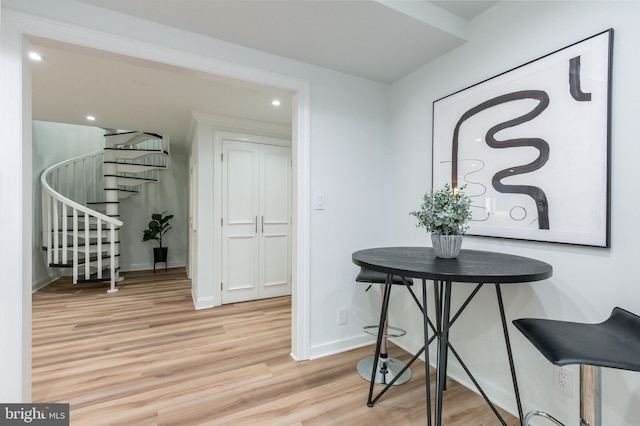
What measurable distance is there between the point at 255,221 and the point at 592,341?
323cm

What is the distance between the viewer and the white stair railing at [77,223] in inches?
152

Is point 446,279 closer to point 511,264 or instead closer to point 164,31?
point 511,264

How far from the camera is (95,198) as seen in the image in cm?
497

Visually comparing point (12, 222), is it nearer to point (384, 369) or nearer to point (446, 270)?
point (446, 270)

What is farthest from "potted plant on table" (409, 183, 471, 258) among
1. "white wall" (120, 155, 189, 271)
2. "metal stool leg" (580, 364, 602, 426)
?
"white wall" (120, 155, 189, 271)

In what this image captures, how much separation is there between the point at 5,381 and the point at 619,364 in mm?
2392

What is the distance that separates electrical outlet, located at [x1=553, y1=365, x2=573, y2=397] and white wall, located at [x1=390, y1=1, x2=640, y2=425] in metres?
0.02

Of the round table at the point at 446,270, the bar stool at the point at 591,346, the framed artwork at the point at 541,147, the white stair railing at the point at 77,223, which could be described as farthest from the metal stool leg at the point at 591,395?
the white stair railing at the point at 77,223

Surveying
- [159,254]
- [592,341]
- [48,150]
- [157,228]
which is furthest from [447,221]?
[48,150]

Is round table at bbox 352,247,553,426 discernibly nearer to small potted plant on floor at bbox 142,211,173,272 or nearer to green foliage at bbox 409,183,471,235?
green foliage at bbox 409,183,471,235

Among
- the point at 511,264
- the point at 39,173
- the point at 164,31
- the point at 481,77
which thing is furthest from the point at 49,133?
the point at 511,264

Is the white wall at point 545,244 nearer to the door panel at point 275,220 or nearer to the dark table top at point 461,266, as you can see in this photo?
the dark table top at point 461,266

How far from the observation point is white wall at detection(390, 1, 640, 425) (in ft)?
3.78

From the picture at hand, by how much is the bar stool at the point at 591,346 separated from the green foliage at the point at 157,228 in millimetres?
5487
